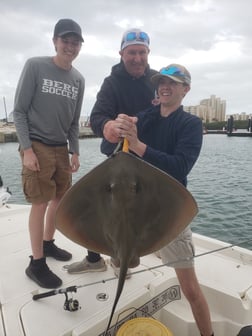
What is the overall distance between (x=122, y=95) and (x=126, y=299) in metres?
2.07

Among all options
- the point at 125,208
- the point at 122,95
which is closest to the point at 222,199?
the point at 122,95

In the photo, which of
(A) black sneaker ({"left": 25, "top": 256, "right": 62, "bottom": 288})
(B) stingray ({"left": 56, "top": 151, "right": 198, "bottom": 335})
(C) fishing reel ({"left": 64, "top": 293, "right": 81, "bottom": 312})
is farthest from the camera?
(A) black sneaker ({"left": 25, "top": 256, "right": 62, "bottom": 288})

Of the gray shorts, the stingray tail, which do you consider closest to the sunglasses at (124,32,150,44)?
the gray shorts

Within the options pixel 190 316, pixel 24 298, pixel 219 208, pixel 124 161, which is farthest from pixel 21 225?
pixel 219 208

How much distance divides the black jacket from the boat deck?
5.01ft

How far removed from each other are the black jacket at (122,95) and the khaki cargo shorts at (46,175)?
0.70m

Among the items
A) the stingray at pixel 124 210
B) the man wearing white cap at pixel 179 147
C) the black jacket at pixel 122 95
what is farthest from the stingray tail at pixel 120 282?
the black jacket at pixel 122 95

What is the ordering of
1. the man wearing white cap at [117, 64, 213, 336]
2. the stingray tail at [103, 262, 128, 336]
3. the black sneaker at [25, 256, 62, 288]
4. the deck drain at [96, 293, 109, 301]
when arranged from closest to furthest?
the stingray tail at [103, 262, 128, 336]
the man wearing white cap at [117, 64, 213, 336]
the deck drain at [96, 293, 109, 301]
the black sneaker at [25, 256, 62, 288]

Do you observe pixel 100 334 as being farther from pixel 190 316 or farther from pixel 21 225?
A: pixel 21 225

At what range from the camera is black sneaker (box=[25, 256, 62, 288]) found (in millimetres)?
3066

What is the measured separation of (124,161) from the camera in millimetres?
1641

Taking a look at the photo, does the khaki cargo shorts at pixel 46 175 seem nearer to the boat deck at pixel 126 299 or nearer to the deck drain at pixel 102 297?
the boat deck at pixel 126 299

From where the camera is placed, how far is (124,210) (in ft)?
5.56

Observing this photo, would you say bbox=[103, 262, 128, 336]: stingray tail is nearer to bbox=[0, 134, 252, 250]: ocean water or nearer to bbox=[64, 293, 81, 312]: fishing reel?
bbox=[64, 293, 81, 312]: fishing reel
